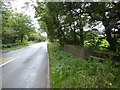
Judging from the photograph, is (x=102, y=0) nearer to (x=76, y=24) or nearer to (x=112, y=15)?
(x=112, y=15)

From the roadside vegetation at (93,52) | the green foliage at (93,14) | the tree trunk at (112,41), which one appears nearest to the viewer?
the roadside vegetation at (93,52)

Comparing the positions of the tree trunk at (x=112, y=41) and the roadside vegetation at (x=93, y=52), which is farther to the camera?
the tree trunk at (x=112, y=41)

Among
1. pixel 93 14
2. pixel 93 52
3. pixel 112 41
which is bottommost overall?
pixel 93 52

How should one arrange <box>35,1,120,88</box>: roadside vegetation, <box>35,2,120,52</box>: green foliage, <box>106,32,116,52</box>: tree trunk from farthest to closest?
<box>106,32,116,52</box>: tree trunk
<box>35,2,120,52</box>: green foliage
<box>35,1,120,88</box>: roadside vegetation

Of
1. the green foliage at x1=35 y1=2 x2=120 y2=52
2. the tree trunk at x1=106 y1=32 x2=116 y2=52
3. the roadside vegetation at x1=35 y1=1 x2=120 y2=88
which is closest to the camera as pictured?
the roadside vegetation at x1=35 y1=1 x2=120 y2=88

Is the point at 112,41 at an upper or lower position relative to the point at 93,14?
lower

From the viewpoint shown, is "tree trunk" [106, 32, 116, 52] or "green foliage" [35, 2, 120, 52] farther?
"tree trunk" [106, 32, 116, 52]

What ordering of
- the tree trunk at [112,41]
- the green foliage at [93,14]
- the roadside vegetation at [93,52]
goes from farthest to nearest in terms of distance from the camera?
the tree trunk at [112,41]
the green foliage at [93,14]
the roadside vegetation at [93,52]

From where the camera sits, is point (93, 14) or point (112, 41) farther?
point (112, 41)

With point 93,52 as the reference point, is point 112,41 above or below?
above

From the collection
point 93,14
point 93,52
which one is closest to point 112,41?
point 93,52

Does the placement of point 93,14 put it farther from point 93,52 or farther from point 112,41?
point 112,41

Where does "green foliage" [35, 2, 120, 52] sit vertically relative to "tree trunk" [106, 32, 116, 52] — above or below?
above

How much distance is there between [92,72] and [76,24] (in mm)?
10665
